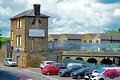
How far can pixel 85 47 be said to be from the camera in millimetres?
66438

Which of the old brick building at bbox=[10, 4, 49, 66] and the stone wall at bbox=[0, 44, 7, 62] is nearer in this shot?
the old brick building at bbox=[10, 4, 49, 66]

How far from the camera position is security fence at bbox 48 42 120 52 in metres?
64.9

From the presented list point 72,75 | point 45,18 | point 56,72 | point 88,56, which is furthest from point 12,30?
point 72,75

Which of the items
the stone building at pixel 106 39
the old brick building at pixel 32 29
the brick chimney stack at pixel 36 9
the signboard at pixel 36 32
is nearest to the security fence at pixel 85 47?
the old brick building at pixel 32 29

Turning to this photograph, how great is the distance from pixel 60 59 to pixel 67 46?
628cm

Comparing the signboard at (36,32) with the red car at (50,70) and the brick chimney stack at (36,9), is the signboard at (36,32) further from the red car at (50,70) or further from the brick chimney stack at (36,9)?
the red car at (50,70)

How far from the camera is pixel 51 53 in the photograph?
60.3 m

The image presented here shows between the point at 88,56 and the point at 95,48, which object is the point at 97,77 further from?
the point at 95,48

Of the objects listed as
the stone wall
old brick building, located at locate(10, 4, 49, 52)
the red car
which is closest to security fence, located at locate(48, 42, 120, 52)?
old brick building, located at locate(10, 4, 49, 52)

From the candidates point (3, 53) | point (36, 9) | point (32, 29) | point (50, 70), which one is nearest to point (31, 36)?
point (32, 29)

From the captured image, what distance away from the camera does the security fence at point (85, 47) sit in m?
64.9

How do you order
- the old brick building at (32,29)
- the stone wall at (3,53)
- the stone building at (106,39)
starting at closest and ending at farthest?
the old brick building at (32,29) < the stone wall at (3,53) < the stone building at (106,39)

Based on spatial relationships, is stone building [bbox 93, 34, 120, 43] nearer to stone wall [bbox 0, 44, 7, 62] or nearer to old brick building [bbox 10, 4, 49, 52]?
stone wall [bbox 0, 44, 7, 62]

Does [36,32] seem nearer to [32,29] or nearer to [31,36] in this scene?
[32,29]
